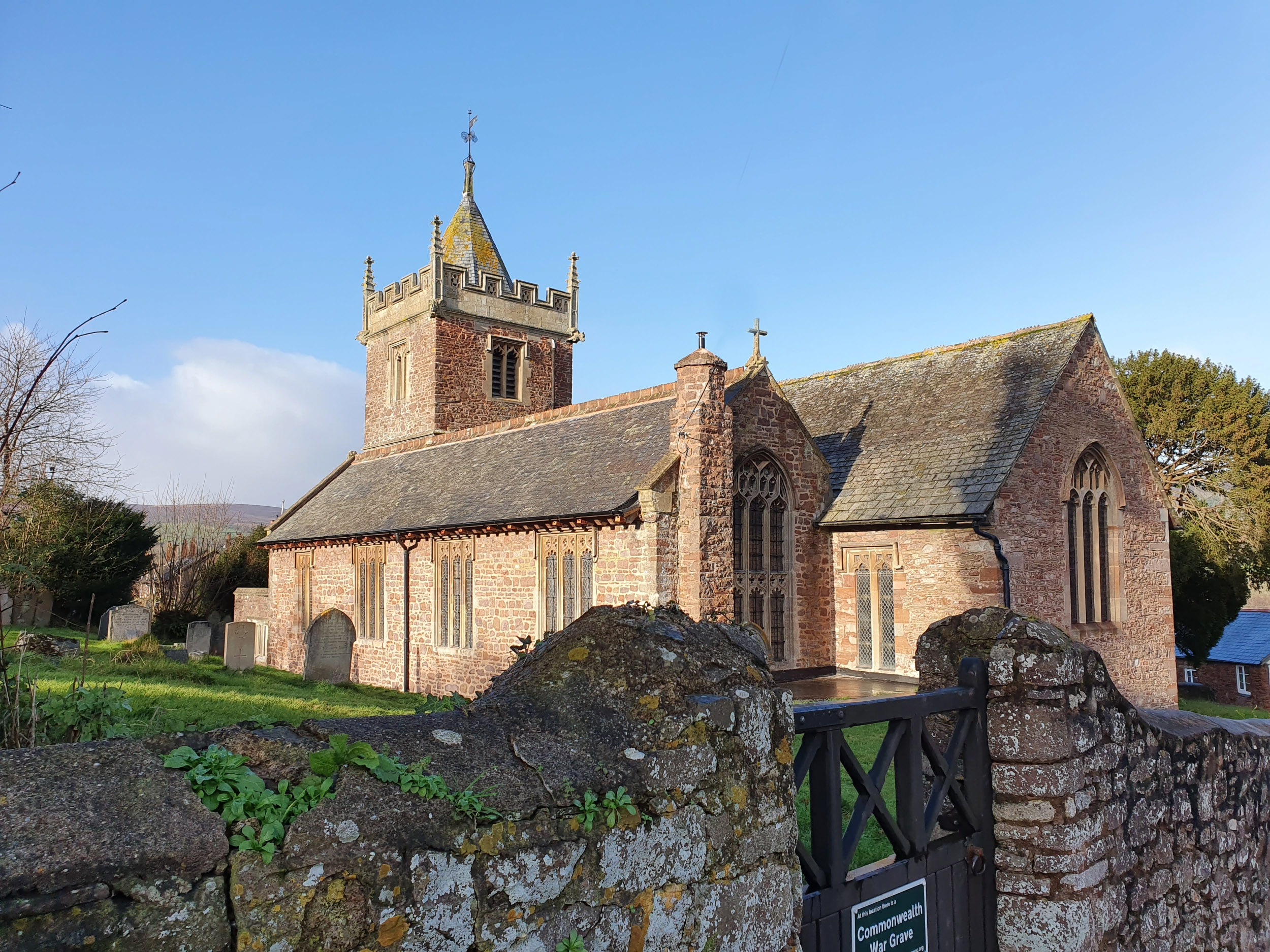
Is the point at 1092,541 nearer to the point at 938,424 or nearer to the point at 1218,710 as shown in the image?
the point at 938,424

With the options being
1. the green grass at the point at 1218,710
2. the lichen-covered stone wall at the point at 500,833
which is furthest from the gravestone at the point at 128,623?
the green grass at the point at 1218,710

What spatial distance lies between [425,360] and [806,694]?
19.5 meters

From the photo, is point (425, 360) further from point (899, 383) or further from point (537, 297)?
point (899, 383)

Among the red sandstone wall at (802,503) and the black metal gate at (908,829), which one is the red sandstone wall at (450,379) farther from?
the black metal gate at (908,829)

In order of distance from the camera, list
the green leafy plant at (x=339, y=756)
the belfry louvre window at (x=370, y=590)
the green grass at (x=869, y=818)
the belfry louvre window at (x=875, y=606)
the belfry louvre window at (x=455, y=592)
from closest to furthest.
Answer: the green leafy plant at (x=339, y=756), the green grass at (x=869, y=818), the belfry louvre window at (x=875, y=606), the belfry louvre window at (x=455, y=592), the belfry louvre window at (x=370, y=590)

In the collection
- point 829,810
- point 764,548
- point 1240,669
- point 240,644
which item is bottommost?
point 1240,669

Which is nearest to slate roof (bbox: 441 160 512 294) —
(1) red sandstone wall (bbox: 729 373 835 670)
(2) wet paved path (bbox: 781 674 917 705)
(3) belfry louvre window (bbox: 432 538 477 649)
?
(3) belfry louvre window (bbox: 432 538 477 649)

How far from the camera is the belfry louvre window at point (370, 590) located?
21.4 metres

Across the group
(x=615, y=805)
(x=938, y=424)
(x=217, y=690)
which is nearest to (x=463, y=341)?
(x=938, y=424)

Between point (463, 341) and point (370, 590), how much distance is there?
11.3m

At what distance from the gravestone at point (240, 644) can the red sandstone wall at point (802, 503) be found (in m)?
12.4

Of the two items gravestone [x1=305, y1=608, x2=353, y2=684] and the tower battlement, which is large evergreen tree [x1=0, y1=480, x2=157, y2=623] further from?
the tower battlement

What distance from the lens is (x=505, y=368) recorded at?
104ft

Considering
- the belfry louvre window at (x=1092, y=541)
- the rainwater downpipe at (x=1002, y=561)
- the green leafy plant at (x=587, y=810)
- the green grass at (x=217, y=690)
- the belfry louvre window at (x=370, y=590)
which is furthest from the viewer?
the belfry louvre window at (x=370, y=590)
